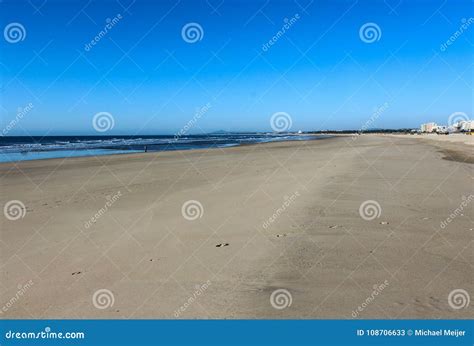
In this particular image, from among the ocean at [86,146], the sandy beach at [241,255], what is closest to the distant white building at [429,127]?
the ocean at [86,146]

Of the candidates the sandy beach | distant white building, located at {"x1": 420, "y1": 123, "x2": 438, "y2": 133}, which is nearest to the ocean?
the sandy beach

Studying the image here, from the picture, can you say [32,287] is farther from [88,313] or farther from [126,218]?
[126,218]

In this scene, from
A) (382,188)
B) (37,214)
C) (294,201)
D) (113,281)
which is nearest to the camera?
(113,281)

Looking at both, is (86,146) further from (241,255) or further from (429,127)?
(429,127)

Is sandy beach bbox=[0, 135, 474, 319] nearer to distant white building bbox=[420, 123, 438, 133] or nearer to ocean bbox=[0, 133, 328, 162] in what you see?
ocean bbox=[0, 133, 328, 162]

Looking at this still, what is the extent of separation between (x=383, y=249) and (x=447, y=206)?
3496 mm

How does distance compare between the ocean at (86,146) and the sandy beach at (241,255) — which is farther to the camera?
the ocean at (86,146)

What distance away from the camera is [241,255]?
17.6ft

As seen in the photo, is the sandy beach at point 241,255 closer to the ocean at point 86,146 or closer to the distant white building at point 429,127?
the ocean at point 86,146

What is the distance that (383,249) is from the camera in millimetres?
5555

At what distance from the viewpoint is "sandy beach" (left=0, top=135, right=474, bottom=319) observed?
4.05 m

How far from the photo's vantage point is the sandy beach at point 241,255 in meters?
4.05

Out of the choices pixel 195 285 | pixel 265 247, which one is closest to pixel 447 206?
pixel 265 247

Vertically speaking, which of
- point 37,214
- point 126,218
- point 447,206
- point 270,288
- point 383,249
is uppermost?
point 37,214
